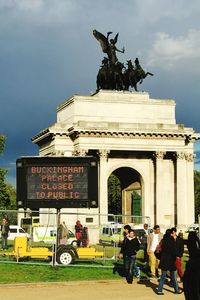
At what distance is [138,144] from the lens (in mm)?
52625

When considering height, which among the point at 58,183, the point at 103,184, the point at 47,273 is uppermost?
the point at 103,184

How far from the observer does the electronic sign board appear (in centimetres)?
2345

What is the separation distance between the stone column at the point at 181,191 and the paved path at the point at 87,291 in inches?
1302

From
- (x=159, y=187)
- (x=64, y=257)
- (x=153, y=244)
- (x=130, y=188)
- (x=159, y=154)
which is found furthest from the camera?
(x=130, y=188)

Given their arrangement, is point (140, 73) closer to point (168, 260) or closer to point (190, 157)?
point (190, 157)

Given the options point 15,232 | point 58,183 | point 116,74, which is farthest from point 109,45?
point 58,183

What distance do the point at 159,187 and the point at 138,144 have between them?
4.36 meters

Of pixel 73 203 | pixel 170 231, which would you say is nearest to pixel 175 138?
pixel 73 203

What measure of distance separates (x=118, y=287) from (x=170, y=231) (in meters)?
2.42

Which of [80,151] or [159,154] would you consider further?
[159,154]

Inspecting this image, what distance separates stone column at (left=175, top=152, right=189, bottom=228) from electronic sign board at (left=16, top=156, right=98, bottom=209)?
30966mm

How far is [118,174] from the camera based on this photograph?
59.2 metres

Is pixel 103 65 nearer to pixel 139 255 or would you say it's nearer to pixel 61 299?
pixel 139 255

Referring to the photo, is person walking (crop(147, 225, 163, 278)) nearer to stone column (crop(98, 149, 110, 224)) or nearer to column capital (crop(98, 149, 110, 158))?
stone column (crop(98, 149, 110, 224))
